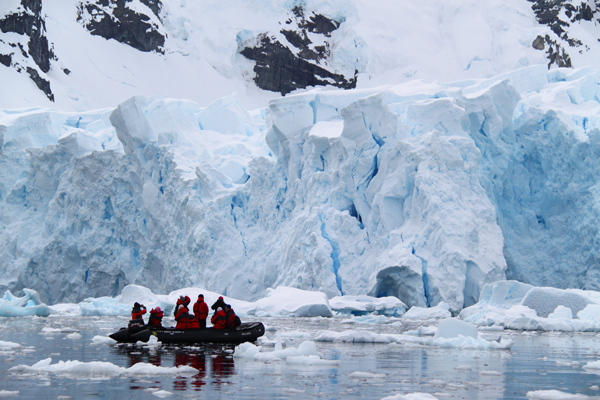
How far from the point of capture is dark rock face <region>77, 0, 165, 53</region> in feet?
156

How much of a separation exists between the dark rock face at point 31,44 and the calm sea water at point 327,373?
33662 mm

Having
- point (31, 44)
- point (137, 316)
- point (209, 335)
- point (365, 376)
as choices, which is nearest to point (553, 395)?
point (365, 376)

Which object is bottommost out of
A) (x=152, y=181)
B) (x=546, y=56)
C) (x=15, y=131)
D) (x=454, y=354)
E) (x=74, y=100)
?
(x=454, y=354)

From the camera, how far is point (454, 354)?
26.7 ft

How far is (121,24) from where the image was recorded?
158ft

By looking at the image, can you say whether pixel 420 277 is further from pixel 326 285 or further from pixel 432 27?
pixel 432 27

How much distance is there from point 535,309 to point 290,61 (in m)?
39.9

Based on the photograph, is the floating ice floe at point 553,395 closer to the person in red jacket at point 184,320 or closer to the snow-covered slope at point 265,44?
the person in red jacket at point 184,320

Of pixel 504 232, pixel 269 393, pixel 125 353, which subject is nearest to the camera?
pixel 269 393

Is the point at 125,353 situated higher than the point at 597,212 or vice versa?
the point at 597,212

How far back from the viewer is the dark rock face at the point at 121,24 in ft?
156

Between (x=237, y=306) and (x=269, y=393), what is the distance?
1175 centimetres

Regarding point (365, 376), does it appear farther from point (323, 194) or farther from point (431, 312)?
point (323, 194)

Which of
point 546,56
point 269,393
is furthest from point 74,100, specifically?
point 269,393
